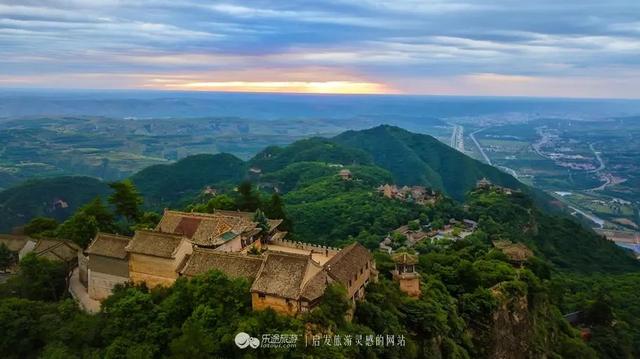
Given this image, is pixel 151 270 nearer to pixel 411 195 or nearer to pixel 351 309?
pixel 351 309

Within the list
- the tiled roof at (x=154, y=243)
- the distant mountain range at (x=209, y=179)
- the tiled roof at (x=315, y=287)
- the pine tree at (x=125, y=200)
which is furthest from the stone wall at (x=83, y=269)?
the distant mountain range at (x=209, y=179)

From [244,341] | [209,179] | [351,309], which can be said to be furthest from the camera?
[209,179]

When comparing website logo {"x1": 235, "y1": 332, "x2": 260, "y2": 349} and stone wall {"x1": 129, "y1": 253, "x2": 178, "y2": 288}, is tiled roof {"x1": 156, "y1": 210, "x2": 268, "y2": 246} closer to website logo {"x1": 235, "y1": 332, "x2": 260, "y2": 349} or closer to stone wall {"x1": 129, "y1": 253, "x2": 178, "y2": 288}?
stone wall {"x1": 129, "y1": 253, "x2": 178, "y2": 288}

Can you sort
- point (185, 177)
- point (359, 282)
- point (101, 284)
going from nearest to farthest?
1. point (359, 282)
2. point (101, 284)
3. point (185, 177)

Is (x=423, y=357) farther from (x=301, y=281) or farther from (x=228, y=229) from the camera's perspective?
(x=228, y=229)

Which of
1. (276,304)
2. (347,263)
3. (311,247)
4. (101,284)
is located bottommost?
(101,284)

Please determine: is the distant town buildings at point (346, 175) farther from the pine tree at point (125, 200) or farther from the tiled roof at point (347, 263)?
the tiled roof at point (347, 263)

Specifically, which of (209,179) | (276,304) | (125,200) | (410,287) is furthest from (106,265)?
(209,179)

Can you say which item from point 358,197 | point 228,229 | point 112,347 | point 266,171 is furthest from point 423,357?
point 266,171
